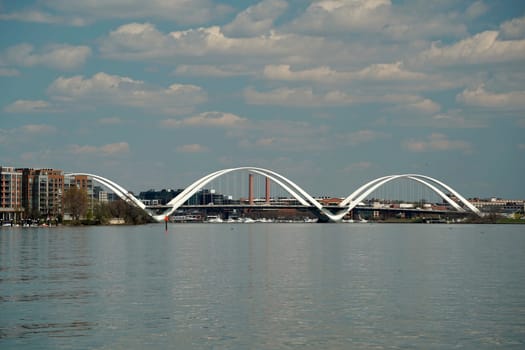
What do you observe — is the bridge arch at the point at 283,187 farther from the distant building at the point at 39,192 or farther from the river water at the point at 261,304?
the river water at the point at 261,304

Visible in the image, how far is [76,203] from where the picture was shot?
124m

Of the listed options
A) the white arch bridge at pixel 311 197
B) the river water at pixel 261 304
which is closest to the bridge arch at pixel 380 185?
the white arch bridge at pixel 311 197

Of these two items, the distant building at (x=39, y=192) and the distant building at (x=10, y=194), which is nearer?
the distant building at (x=10, y=194)

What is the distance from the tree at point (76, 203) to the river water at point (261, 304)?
79.2m

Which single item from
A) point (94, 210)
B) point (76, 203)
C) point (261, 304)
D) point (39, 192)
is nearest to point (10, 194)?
point (39, 192)

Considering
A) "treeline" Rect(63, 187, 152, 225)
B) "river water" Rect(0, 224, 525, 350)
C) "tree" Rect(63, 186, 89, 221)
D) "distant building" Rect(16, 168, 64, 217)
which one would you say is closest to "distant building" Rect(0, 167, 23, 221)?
"distant building" Rect(16, 168, 64, 217)

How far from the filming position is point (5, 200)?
466ft

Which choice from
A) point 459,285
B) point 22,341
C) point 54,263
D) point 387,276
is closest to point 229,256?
point 54,263

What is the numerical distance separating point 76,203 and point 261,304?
101 m

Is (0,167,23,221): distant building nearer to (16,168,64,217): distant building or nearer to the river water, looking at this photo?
(16,168,64,217): distant building

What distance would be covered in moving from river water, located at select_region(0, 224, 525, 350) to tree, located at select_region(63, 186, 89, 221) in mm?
79235

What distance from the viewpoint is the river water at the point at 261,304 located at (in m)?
21.1

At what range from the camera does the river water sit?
21.1 metres

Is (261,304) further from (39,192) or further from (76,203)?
(39,192)
